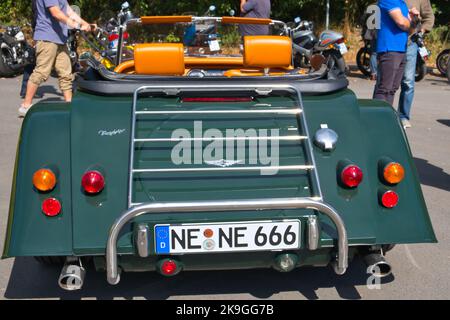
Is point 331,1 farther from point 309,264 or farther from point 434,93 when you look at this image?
point 309,264

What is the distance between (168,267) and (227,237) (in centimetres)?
33

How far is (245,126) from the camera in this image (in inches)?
136

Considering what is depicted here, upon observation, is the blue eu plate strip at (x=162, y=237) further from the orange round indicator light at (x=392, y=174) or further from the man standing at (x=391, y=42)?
the man standing at (x=391, y=42)

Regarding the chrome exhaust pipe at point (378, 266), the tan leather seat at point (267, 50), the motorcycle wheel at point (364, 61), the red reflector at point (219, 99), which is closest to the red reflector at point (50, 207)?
the red reflector at point (219, 99)

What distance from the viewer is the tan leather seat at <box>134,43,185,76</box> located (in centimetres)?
391

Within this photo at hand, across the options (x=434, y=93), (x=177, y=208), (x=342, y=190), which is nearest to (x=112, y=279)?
(x=177, y=208)

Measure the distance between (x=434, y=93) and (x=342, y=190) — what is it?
837cm

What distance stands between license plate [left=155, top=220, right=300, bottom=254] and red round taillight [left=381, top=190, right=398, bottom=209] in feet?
1.75

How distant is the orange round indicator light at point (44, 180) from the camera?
10.3 ft

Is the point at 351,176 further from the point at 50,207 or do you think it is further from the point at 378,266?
the point at 50,207

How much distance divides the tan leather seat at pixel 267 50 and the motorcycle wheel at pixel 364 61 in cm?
906

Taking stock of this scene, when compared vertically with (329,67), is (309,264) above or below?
below

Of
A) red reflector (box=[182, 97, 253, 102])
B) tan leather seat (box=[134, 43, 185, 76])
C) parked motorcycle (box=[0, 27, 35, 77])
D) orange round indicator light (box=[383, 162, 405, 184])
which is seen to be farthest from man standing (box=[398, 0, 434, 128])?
parked motorcycle (box=[0, 27, 35, 77])

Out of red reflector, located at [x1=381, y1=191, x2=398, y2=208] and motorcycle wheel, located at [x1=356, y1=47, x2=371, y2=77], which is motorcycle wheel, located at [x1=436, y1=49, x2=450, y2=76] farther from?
red reflector, located at [x1=381, y1=191, x2=398, y2=208]
